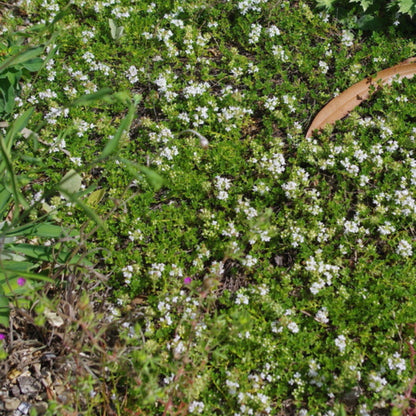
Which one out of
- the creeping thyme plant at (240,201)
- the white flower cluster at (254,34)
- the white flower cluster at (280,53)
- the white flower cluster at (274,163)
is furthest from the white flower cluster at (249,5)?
the white flower cluster at (274,163)

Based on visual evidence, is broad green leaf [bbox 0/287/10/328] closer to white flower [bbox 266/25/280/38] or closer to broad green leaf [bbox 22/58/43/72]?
broad green leaf [bbox 22/58/43/72]

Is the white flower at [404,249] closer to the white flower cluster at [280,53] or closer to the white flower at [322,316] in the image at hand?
the white flower at [322,316]

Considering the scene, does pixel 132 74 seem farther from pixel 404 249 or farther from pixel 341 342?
pixel 341 342

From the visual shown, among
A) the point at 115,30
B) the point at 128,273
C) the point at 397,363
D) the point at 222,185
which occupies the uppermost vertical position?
the point at 115,30

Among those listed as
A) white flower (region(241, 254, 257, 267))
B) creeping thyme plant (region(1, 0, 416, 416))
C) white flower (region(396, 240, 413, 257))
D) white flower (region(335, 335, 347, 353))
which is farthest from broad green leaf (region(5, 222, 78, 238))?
white flower (region(396, 240, 413, 257))

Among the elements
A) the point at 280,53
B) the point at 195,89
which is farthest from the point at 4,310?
A: the point at 280,53

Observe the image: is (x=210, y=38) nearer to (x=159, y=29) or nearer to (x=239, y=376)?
(x=159, y=29)
